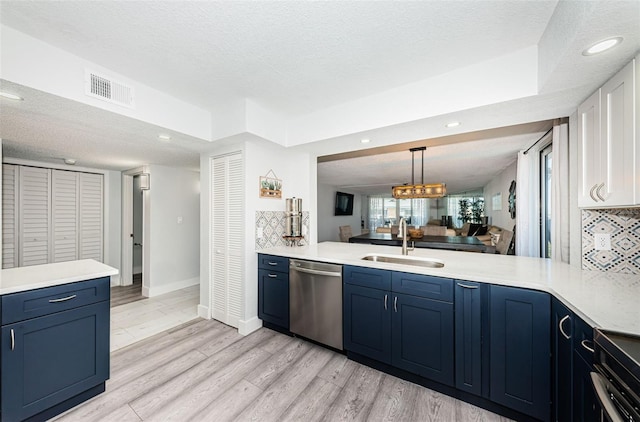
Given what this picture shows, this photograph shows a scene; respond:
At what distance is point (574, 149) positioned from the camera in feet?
5.97

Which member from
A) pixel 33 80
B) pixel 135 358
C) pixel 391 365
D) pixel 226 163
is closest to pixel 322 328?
pixel 391 365

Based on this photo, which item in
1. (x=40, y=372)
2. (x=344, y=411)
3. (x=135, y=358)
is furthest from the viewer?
(x=135, y=358)

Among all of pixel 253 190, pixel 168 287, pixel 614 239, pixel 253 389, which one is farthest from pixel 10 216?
pixel 614 239

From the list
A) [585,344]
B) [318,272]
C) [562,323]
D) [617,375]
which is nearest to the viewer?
[617,375]

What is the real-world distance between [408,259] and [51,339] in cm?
277

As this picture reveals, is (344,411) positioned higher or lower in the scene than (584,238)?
lower

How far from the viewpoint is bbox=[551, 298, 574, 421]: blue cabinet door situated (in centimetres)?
121

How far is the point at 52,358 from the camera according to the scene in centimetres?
154

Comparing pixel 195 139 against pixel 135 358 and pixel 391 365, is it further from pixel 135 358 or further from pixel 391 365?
pixel 391 365

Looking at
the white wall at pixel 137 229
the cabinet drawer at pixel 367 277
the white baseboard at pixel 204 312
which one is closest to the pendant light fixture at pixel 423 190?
the cabinet drawer at pixel 367 277

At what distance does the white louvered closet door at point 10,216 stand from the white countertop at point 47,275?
2718mm

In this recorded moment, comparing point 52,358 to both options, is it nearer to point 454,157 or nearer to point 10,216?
point 10,216

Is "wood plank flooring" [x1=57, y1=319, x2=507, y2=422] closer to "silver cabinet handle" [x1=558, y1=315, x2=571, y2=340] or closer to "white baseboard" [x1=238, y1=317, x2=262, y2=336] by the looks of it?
"white baseboard" [x1=238, y1=317, x2=262, y2=336]

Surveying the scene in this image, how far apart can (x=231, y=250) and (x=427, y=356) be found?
2223 millimetres
